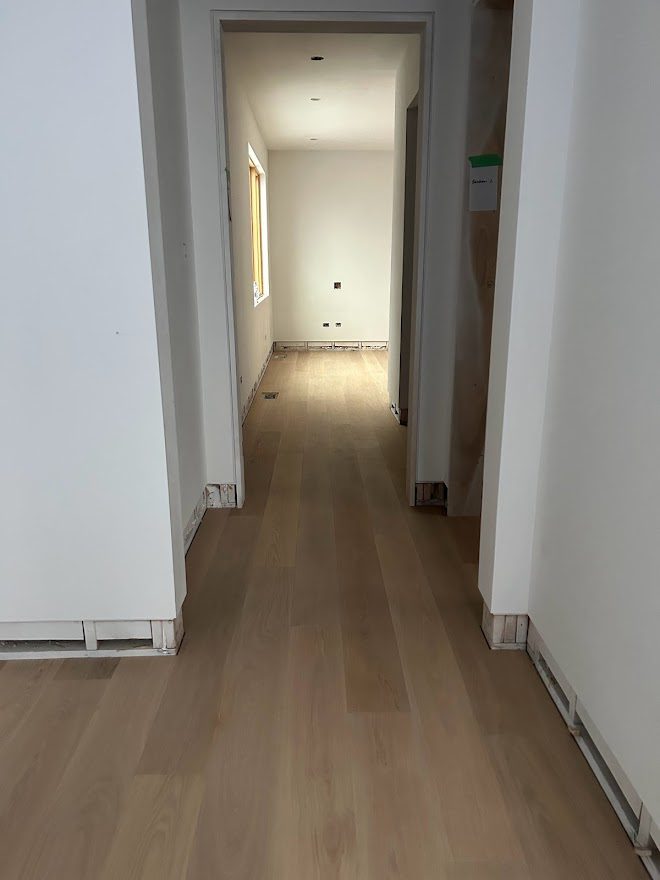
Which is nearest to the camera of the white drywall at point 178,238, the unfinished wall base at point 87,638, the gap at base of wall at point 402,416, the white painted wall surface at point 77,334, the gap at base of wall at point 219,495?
the white painted wall surface at point 77,334

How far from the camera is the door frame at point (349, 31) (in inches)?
119

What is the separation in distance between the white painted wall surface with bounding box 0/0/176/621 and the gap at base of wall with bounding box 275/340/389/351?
770 centimetres

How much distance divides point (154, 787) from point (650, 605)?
125 centimetres

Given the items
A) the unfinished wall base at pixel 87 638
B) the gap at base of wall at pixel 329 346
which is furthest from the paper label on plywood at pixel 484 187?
the gap at base of wall at pixel 329 346

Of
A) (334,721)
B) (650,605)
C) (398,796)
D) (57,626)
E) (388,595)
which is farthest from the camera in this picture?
(388,595)

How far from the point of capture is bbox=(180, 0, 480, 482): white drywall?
120 inches

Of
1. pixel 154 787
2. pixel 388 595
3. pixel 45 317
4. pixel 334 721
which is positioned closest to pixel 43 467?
pixel 45 317

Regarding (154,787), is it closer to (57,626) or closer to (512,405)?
(57,626)

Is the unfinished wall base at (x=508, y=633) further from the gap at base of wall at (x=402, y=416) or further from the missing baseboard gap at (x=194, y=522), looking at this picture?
the gap at base of wall at (x=402, y=416)

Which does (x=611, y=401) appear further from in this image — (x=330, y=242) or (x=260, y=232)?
(x=330, y=242)

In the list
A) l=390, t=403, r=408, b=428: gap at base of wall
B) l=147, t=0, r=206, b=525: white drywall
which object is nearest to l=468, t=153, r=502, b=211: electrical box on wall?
l=147, t=0, r=206, b=525: white drywall

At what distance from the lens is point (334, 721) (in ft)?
6.31

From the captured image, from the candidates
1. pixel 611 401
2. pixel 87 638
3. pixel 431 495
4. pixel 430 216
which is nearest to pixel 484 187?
pixel 430 216

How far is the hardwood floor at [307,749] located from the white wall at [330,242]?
23.3ft
